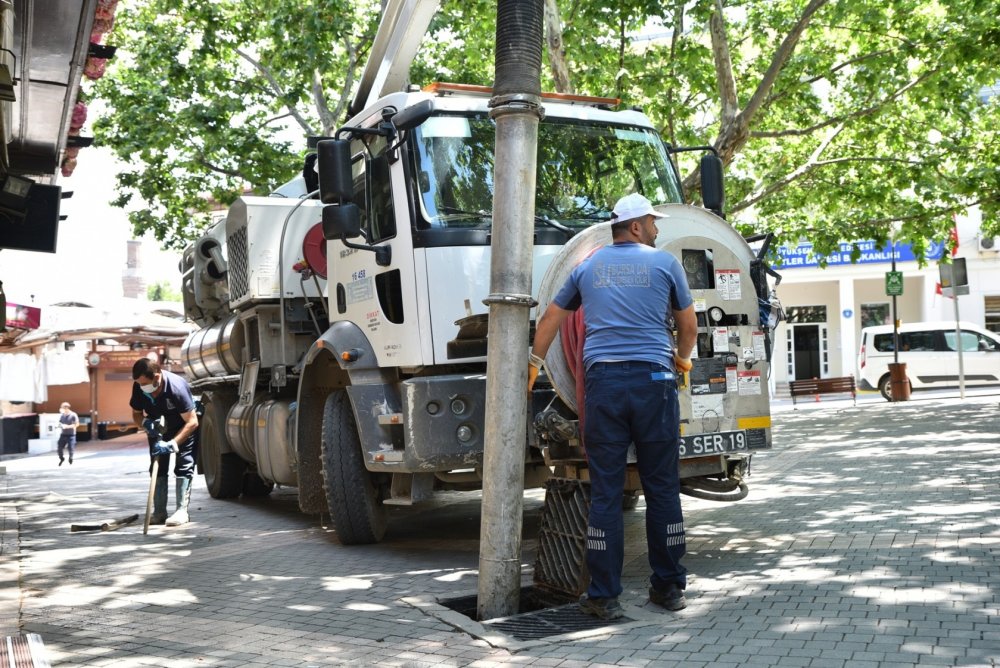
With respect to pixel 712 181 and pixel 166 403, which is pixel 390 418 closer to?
pixel 712 181

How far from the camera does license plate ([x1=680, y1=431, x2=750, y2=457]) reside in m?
6.02

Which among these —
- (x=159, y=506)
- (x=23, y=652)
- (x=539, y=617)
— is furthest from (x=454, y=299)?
(x=159, y=506)

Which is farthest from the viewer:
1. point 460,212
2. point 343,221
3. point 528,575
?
point 460,212

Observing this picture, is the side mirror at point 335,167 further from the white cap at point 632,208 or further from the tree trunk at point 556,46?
the tree trunk at point 556,46

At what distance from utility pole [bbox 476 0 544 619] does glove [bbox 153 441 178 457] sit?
5.44 meters

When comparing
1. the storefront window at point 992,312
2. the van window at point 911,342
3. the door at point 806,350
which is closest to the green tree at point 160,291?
the door at point 806,350

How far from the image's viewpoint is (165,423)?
1029cm

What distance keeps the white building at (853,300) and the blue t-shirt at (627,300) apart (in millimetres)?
27374

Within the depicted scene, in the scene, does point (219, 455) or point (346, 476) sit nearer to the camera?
point (346, 476)

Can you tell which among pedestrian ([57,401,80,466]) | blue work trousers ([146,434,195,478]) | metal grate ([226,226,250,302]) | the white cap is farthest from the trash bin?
the white cap

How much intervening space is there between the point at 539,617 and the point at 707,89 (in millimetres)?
12726

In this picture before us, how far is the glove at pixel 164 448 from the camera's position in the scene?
999cm

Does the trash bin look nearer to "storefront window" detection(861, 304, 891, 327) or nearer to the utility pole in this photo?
"storefront window" detection(861, 304, 891, 327)

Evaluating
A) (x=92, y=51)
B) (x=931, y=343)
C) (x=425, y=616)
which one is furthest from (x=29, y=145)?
(x=931, y=343)
